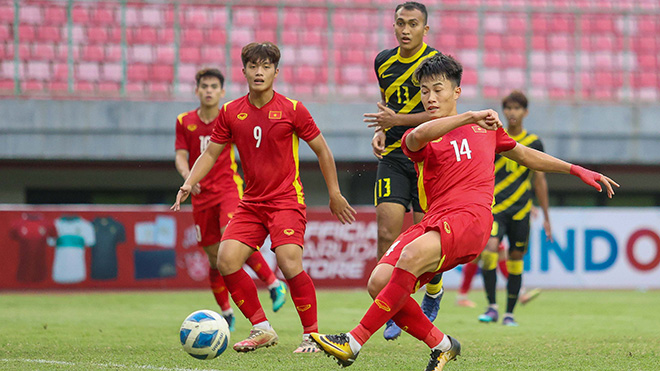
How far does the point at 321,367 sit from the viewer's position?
5395mm

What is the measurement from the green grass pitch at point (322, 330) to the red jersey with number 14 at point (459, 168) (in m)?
1.11

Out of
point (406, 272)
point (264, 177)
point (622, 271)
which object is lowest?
point (622, 271)

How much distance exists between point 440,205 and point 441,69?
761 millimetres

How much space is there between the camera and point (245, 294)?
6168mm

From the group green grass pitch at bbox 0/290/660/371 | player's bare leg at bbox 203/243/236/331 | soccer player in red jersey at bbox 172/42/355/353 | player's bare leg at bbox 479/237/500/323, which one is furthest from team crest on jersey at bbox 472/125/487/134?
player's bare leg at bbox 479/237/500/323

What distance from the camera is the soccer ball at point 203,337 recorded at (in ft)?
17.7

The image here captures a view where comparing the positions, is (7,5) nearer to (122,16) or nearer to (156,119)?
(122,16)

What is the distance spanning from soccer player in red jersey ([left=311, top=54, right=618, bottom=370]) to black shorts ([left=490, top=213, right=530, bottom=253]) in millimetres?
3488

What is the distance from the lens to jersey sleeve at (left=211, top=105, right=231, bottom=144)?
20.7 feet

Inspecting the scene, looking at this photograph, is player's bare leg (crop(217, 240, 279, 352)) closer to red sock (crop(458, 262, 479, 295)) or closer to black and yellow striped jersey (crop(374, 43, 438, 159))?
black and yellow striped jersey (crop(374, 43, 438, 159))

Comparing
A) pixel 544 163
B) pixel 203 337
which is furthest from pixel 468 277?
pixel 203 337

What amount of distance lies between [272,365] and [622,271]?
10.3m

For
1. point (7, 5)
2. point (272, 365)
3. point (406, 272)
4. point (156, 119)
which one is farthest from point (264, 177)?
point (7, 5)

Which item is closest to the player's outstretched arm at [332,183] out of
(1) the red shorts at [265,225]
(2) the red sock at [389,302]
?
(1) the red shorts at [265,225]
